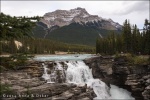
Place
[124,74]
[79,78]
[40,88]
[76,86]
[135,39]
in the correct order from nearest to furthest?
1. [40,88]
2. [76,86]
3. [79,78]
4. [124,74]
5. [135,39]

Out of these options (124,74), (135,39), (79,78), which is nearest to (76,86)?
(79,78)

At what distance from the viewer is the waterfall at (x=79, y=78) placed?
51.2 meters

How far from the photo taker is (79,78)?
5372cm

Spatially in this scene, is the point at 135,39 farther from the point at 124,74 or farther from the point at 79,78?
the point at 79,78

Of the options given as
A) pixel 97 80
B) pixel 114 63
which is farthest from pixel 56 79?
pixel 114 63

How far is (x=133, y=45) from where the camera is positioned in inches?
3137

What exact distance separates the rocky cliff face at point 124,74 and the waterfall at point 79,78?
1956 mm

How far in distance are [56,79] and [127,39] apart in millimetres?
38076

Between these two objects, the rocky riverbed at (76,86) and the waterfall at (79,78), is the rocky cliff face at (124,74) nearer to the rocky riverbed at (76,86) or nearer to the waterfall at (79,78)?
the rocky riverbed at (76,86)

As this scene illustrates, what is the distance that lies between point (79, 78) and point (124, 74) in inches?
401

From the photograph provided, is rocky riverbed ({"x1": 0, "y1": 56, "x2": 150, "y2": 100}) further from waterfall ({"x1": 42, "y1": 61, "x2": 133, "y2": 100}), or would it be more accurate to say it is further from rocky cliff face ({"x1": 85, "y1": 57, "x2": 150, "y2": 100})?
waterfall ({"x1": 42, "y1": 61, "x2": 133, "y2": 100})

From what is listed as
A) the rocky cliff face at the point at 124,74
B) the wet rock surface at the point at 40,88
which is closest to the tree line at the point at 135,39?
the rocky cliff face at the point at 124,74

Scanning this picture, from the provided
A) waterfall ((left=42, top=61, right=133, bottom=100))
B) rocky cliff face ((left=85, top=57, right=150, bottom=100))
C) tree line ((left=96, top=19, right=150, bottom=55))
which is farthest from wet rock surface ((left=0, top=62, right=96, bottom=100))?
tree line ((left=96, top=19, right=150, bottom=55))

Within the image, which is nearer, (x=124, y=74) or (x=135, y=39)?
(x=124, y=74)
